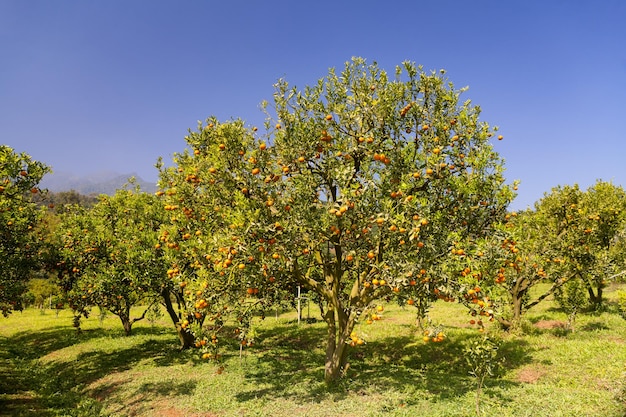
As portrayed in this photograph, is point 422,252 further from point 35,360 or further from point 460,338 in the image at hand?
point 35,360

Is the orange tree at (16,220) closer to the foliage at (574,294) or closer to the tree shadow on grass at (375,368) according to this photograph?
the tree shadow on grass at (375,368)

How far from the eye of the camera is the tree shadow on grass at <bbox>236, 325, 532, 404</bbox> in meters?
14.1

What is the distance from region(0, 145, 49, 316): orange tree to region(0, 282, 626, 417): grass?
5.06m

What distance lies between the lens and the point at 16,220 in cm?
1830

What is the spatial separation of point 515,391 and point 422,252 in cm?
680

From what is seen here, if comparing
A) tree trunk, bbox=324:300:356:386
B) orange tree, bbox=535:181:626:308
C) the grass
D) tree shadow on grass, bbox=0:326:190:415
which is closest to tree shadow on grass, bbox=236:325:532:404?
the grass

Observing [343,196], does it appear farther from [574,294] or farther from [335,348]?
[574,294]

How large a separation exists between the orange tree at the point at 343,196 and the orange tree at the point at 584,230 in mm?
12183

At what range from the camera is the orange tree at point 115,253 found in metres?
18.7

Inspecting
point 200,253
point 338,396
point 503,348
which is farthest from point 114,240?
point 503,348

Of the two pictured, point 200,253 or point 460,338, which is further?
point 460,338

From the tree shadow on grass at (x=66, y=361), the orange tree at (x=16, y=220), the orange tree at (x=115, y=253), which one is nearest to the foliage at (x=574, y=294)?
the tree shadow on grass at (x=66, y=361)

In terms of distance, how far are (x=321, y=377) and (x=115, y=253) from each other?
12436mm

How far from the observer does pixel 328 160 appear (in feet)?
42.0
